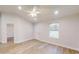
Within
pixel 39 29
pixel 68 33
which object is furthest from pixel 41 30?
pixel 68 33

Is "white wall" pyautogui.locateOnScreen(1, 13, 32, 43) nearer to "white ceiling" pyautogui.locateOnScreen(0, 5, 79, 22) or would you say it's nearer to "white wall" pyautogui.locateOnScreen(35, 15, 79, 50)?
"white ceiling" pyautogui.locateOnScreen(0, 5, 79, 22)

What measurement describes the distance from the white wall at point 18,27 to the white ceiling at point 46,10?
10cm

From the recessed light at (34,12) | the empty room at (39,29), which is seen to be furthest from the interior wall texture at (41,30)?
the recessed light at (34,12)

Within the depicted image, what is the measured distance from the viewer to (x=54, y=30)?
78.9 inches

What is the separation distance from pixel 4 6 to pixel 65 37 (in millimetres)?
1390

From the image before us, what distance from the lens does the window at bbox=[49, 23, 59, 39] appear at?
1.98 m

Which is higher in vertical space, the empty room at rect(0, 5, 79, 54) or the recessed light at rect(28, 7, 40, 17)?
the recessed light at rect(28, 7, 40, 17)

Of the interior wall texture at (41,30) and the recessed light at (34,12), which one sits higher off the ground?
the recessed light at (34,12)

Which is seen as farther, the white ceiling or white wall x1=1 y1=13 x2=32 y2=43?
white wall x1=1 y1=13 x2=32 y2=43

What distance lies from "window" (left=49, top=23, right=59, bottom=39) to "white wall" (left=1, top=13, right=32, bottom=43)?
459mm

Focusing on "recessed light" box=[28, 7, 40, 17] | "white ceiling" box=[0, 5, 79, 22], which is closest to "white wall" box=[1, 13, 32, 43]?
"white ceiling" box=[0, 5, 79, 22]

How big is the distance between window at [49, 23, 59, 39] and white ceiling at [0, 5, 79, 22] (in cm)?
16

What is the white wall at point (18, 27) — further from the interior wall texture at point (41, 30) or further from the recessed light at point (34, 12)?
the recessed light at point (34, 12)

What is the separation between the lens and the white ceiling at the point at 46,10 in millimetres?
1777
